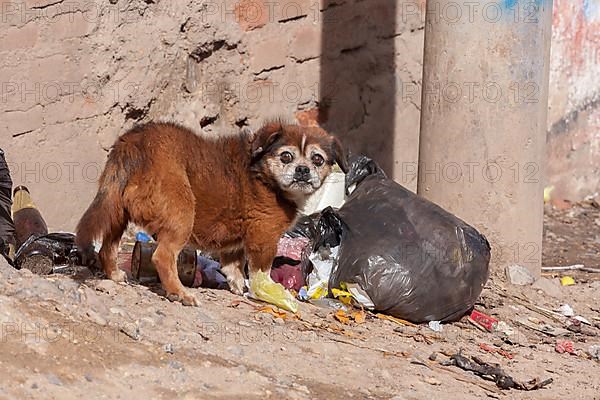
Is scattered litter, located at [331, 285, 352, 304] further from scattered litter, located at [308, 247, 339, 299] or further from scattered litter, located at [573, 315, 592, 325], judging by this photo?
scattered litter, located at [573, 315, 592, 325]

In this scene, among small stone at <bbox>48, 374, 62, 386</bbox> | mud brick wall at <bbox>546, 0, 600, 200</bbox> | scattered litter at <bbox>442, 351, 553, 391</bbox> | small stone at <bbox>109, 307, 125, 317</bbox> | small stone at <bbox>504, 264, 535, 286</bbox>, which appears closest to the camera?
small stone at <bbox>48, 374, 62, 386</bbox>

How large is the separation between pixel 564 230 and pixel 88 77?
15.6 ft

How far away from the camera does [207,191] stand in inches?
231

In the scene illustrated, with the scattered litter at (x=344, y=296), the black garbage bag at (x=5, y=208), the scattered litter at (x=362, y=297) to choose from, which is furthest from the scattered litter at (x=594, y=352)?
the black garbage bag at (x=5, y=208)

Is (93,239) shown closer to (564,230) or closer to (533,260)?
(533,260)

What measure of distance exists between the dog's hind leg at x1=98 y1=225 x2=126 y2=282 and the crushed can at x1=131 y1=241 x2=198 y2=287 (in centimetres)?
22

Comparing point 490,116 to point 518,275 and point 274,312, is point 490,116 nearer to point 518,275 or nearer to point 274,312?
point 518,275

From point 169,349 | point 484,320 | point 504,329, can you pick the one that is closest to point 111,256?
point 169,349

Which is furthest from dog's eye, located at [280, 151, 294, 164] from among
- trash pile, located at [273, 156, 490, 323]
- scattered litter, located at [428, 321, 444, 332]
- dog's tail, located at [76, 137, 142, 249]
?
scattered litter, located at [428, 321, 444, 332]

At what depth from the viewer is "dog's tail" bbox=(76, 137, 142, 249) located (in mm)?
5469

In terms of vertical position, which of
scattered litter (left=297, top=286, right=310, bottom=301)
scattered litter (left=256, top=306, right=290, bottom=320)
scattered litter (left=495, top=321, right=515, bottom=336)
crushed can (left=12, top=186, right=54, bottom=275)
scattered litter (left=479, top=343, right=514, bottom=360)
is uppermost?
crushed can (left=12, top=186, right=54, bottom=275)

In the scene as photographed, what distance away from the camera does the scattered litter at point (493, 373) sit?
5391 millimetres

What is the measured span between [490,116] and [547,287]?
1236 mm

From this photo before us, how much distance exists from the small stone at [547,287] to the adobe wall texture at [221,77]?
2.07m
